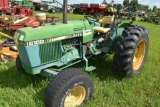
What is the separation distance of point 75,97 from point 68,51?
91 centimetres

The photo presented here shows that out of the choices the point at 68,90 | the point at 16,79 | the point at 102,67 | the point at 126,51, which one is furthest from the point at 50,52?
the point at 102,67

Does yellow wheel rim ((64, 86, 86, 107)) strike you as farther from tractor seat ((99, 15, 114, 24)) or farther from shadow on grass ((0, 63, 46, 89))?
tractor seat ((99, 15, 114, 24))

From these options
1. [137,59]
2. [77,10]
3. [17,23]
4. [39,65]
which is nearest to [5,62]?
[39,65]

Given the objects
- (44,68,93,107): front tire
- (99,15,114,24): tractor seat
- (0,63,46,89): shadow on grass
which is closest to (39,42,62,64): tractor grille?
(44,68,93,107): front tire

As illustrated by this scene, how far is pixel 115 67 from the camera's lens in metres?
3.69

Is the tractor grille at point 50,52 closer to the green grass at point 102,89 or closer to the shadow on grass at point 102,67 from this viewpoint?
the green grass at point 102,89

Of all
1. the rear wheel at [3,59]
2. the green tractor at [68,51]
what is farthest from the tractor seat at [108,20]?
the rear wheel at [3,59]

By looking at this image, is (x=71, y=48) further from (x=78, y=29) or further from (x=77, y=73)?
(x=77, y=73)

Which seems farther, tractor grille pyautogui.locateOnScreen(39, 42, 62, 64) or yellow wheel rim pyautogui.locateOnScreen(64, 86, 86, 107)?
tractor grille pyautogui.locateOnScreen(39, 42, 62, 64)

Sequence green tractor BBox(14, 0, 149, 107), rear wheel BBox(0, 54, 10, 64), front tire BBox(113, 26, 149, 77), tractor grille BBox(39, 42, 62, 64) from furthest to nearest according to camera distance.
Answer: rear wheel BBox(0, 54, 10, 64)
front tire BBox(113, 26, 149, 77)
tractor grille BBox(39, 42, 62, 64)
green tractor BBox(14, 0, 149, 107)

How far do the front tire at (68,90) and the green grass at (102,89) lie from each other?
21cm

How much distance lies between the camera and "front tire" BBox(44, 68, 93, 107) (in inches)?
105

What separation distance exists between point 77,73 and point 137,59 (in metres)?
2.05

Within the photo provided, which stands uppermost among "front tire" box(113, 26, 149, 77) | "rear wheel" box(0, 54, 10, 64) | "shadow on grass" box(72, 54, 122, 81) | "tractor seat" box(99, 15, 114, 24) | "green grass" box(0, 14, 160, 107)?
"tractor seat" box(99, 15, 114, 24)
